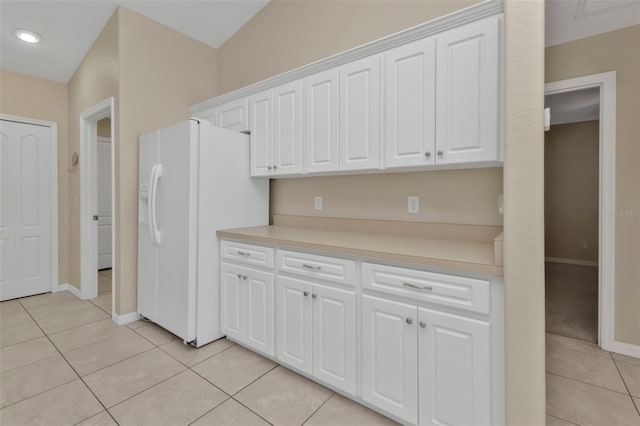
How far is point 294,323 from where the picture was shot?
1994 mm

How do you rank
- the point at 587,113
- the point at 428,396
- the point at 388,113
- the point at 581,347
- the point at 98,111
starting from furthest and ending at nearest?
1. the point at 587,113
2. the point at 98,111
3. the point at 581,347
4. the point at 388,113
5. the point at 428,396

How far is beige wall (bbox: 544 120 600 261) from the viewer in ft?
18.4

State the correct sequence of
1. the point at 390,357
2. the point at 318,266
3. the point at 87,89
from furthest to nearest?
1. the point at 87,89
2. the point at 318,266
3. the point at 390,357

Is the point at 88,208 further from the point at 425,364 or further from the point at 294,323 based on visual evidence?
the point at 425,364

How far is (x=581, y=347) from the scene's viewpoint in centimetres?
250

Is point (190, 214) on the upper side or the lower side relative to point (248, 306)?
upper

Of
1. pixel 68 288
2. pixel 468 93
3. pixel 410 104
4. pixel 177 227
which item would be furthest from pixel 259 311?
pixel 68 288

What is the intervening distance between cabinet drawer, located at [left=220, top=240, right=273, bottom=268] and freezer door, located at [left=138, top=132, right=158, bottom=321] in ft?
2.31

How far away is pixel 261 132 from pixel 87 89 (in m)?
2.33

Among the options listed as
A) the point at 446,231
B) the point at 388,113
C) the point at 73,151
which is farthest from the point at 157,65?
the point at 446,231

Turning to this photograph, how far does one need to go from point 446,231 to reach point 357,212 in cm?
71

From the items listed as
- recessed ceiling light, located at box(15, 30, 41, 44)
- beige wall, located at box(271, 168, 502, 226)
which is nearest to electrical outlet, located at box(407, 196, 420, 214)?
beige wall, located at box(271, 168, 502, 226)

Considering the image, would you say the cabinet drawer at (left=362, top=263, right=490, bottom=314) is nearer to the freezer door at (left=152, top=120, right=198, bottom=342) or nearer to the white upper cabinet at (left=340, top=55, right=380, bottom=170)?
the white upper cabinet at (left=340, top=55, right=380, bottom=170)

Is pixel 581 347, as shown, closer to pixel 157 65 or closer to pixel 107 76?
pixel 157 65
